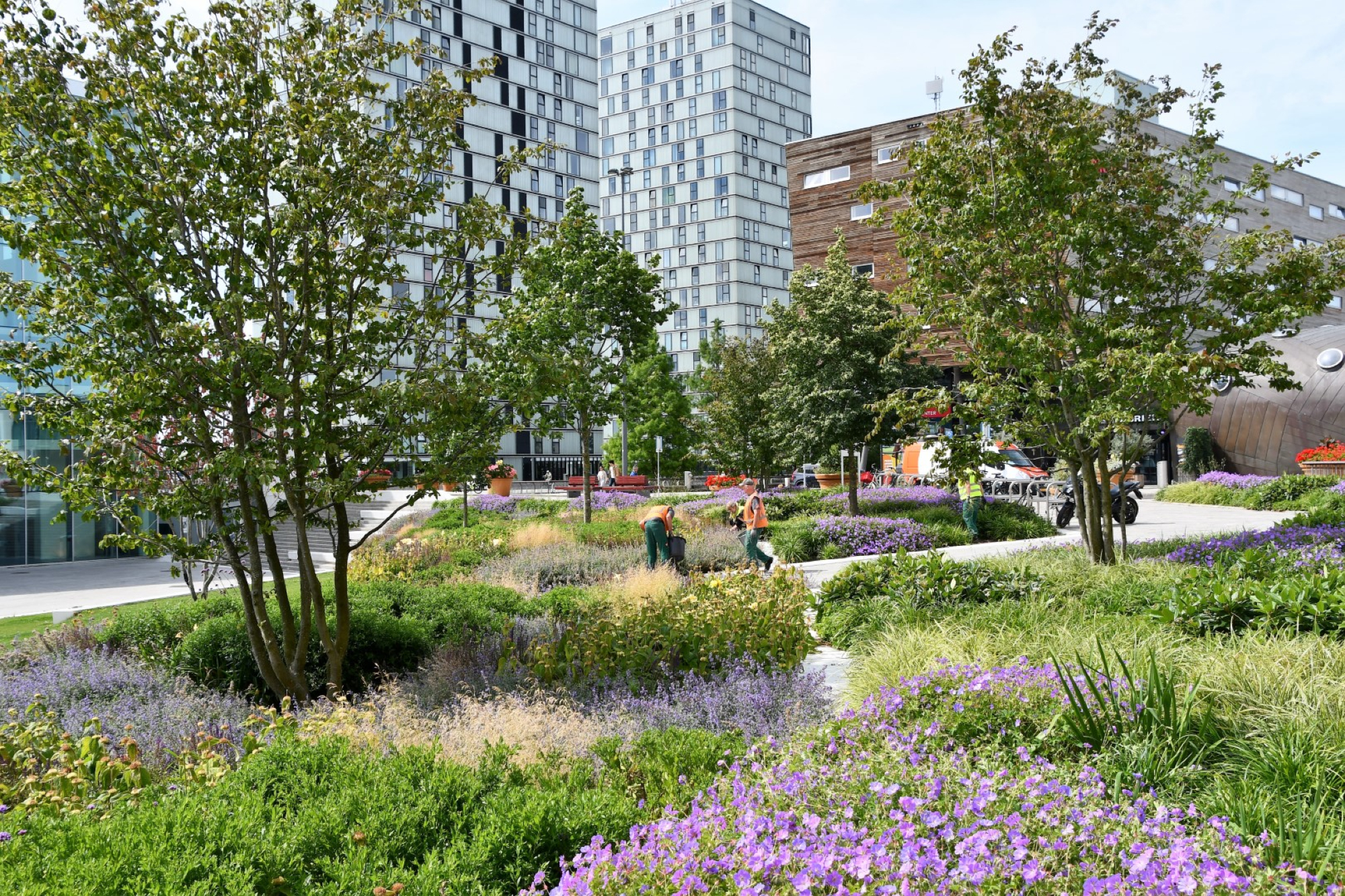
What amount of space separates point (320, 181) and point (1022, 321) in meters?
7.69

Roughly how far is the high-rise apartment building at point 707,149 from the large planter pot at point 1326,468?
66355 mm

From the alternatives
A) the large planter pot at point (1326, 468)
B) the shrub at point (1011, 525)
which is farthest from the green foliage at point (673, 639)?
the large planter pot at point (1326, 468)

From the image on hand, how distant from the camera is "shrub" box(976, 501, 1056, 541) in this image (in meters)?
17.6

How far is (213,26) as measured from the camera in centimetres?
594

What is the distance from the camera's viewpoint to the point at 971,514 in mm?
16859

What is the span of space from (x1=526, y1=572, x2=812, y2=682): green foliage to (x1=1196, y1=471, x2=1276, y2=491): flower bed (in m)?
21.0

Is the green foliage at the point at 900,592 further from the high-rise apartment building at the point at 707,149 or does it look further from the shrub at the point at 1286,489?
the high-rise apartment building at the point at 707,149

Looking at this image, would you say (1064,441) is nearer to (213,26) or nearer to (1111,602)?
(1111,602)

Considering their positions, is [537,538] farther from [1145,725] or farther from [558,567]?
[1145,725]

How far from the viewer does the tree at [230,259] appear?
217 inches

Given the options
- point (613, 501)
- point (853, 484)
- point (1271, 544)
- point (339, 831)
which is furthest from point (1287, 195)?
point (339, 831)

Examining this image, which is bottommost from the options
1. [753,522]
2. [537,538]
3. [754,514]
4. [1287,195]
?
[537,538]

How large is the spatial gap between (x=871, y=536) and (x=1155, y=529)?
6.32m

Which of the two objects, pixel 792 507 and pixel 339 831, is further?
pixel 792 507
